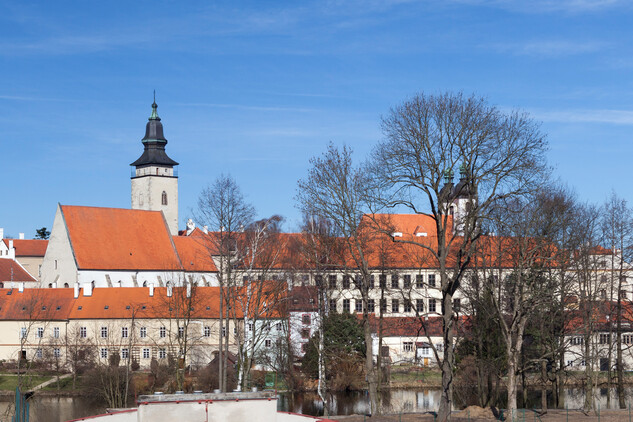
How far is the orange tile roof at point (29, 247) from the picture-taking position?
391ft

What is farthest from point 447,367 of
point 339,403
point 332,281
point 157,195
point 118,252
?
point 157,195

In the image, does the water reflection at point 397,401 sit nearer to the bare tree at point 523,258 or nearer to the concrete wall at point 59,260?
the bare tree at point 523,258

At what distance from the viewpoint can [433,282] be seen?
2972 inches

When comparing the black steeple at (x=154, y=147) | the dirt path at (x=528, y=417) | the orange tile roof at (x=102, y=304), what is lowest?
the dirt path at (x=528, y=417)

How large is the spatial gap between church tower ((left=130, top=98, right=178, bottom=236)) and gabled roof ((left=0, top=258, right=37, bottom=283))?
14462 millimetres

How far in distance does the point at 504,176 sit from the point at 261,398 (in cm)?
1303

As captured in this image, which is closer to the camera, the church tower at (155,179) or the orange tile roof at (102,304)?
the orange tile roof at (102,304)

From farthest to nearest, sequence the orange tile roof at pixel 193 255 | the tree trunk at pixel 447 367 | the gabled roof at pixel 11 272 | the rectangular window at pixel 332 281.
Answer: the gabled roof at pixel 11 272 < the orange tile roof at pixel 193 255 < the rectangular window at pixel 332 281 < the tree trunk at pixel 447 367

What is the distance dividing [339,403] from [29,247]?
83823 mm

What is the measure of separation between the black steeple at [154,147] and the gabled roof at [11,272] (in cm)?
1744

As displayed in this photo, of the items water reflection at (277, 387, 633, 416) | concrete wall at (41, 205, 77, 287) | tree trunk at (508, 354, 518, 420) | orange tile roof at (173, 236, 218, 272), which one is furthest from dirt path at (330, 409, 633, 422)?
orange tile roof at (173, 236, 218, 272)

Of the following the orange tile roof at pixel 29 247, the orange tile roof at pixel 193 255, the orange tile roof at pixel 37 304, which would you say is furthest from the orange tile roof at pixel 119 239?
the orange tile roof at pixel 29 247

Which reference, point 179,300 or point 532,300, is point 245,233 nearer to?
point 179,300

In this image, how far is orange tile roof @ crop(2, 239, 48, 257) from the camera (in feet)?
391
